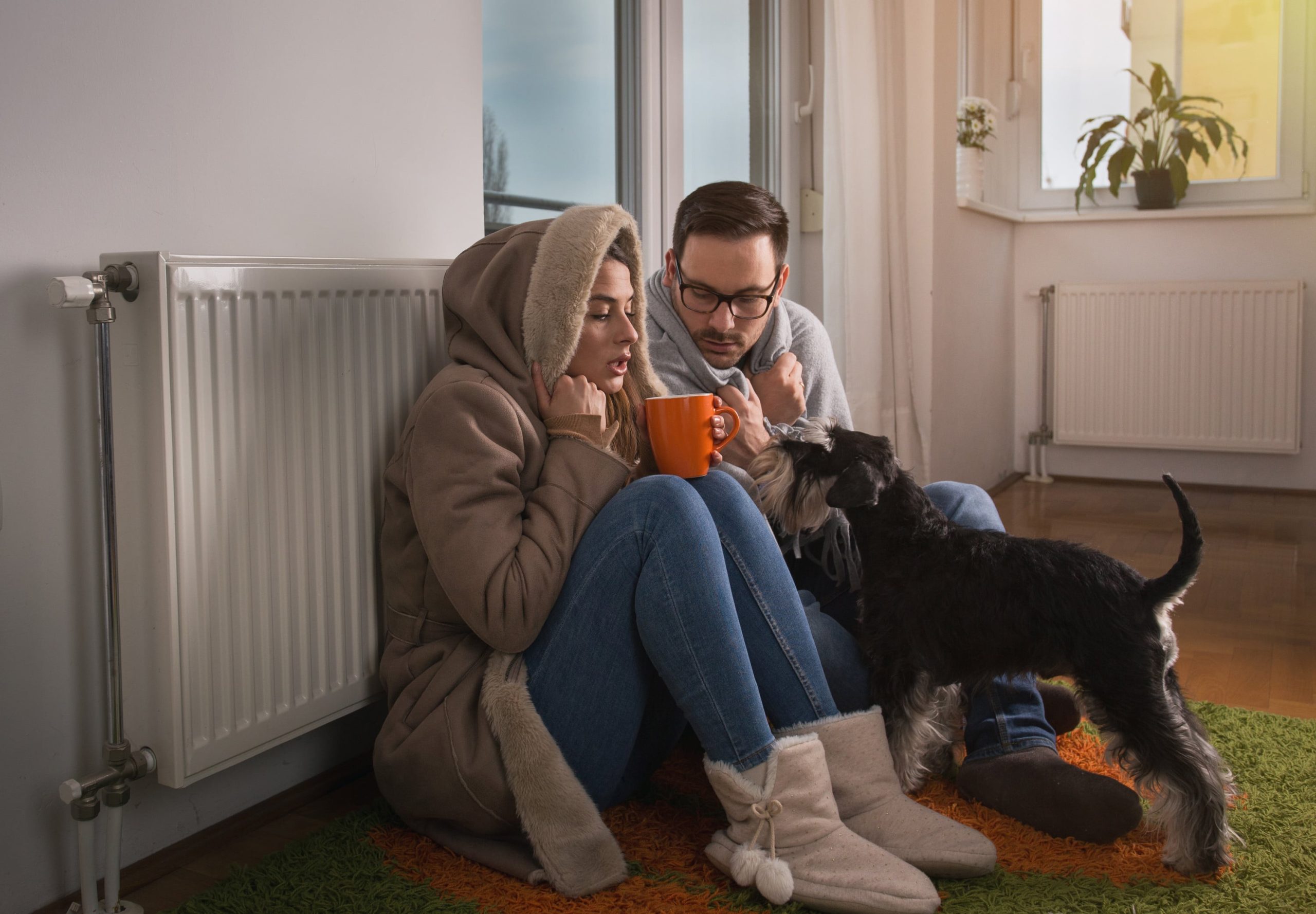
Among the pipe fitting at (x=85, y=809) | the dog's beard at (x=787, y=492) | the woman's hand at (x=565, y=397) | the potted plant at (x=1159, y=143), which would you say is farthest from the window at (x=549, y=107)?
the potted plant at (x=1159, y=143)

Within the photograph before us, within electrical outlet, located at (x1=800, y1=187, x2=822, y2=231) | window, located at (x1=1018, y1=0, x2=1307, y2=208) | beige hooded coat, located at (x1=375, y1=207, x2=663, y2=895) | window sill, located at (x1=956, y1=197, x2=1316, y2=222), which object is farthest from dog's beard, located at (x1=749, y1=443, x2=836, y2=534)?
window, located at (x1=1018, y1=0, x2=1307, y2=208)

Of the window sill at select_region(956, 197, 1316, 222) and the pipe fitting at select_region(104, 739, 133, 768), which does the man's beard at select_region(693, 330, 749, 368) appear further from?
the window sill at select_region(956, 197, 1316, 222)

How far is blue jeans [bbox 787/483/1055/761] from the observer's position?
160 cm

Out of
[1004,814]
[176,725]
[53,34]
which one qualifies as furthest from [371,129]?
[1004,814]

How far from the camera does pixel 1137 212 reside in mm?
4539

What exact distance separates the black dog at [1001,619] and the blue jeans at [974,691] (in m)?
0.05

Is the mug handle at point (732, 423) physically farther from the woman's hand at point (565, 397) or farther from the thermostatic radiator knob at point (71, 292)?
the thermostatic radiator knob at point (71, 292)

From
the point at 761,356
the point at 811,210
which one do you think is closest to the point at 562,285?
the point at 761,356

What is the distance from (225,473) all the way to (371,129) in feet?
2.16

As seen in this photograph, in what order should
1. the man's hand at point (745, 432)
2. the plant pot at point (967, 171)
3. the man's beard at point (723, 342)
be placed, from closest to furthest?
1. the man's hand at point (745, 432)
2. the man's beard at point (723, 342)
3. the plant pot at point (967, 171)

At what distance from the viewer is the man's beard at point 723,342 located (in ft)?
6.02

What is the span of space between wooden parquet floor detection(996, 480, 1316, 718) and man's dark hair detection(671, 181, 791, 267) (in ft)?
4.18

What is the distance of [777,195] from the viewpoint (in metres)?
3.38

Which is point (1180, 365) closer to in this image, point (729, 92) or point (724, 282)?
point (729, 92)
